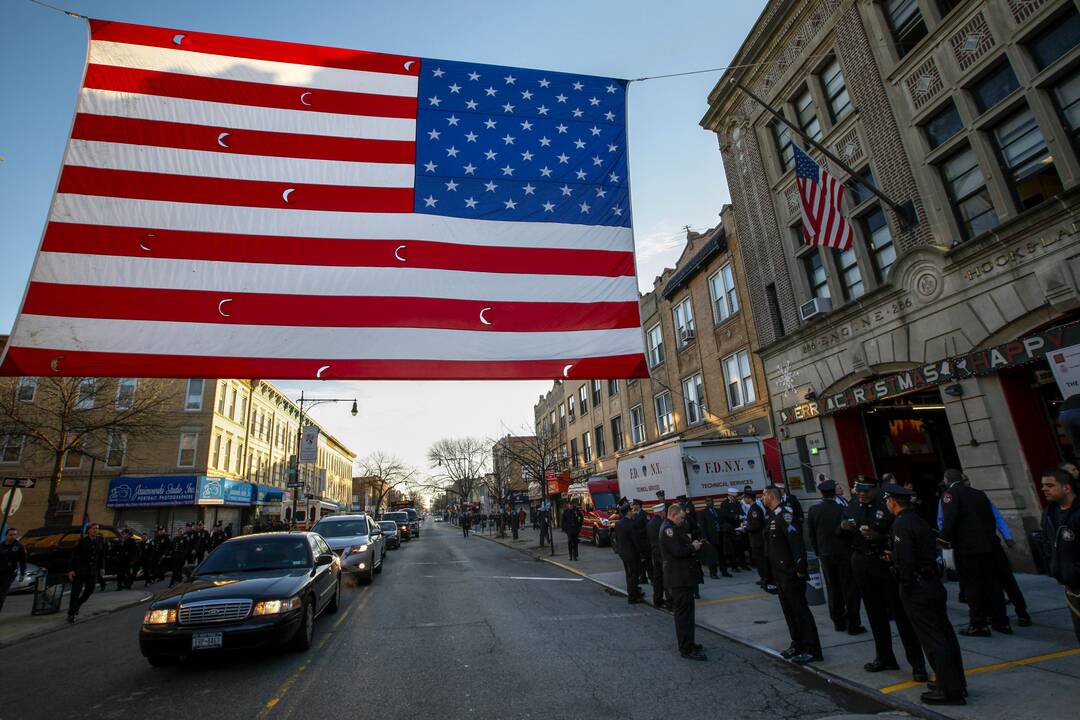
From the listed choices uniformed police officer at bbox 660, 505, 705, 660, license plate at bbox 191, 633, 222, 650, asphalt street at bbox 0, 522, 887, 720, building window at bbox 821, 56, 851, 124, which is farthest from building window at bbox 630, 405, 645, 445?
license plate at bbox 191, 633, 222, 650

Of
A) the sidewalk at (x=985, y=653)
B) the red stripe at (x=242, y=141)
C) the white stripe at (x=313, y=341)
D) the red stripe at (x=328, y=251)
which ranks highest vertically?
the red stripe at (x=242, y=141)

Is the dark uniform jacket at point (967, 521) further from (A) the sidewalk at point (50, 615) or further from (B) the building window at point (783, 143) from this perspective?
(A) the sidewalk at point (50, 615)

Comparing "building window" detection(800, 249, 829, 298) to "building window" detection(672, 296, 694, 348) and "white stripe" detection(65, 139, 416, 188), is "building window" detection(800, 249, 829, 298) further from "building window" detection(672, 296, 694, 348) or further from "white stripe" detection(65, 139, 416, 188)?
"white stripe" detection(65, 139, 416, 188)

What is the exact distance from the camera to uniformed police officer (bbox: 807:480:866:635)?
7117 millimetres

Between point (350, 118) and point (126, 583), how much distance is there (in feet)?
56.5

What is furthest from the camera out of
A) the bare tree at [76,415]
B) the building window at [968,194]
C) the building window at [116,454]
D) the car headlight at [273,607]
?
the building window at [116,454]

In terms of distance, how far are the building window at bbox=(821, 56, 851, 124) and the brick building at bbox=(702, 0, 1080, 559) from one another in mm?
45

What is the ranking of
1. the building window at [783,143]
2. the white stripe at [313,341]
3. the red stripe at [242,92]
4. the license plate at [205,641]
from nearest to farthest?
the white stripe at [313,341]
the red stripe at [242,92]
the license plate at [205,641]
the building window at [783,143]

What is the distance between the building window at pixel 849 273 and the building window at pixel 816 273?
0.45 metres

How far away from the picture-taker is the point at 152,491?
30.1m

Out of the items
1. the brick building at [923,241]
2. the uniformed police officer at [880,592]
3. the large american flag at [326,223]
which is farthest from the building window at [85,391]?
the uniformed police officer at [880,592]

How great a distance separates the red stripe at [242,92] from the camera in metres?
5.28

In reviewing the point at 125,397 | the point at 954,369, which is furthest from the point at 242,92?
the point at 125,397

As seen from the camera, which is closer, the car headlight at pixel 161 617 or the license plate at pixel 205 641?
the license plate at pixel 205 641
